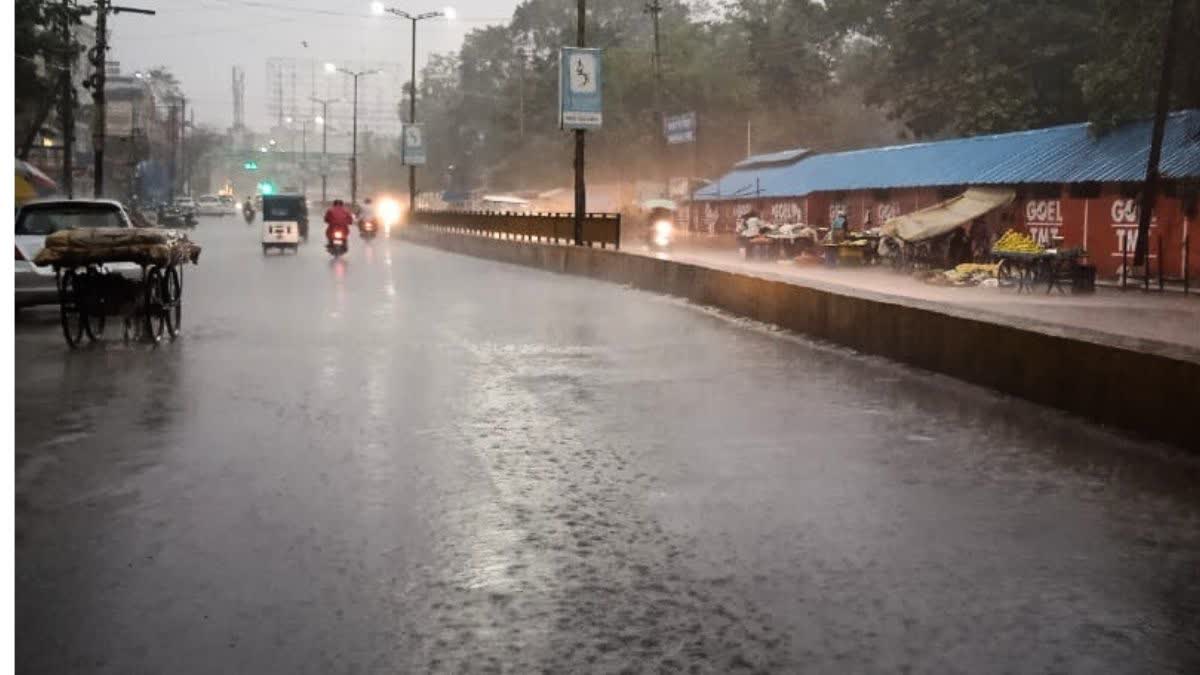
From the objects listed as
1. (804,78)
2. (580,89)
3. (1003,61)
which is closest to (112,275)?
(580,89)

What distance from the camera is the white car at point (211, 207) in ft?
352

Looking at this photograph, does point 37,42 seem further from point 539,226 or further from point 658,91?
point 658,91

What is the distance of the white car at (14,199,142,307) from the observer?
1786cm

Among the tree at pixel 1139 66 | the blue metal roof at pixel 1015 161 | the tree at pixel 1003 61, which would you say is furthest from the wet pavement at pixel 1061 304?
the tree at pixel 1003 61

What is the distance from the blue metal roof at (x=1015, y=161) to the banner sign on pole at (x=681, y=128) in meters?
14.4

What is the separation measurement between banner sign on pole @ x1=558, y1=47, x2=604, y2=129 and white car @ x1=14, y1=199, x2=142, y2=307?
16237mm

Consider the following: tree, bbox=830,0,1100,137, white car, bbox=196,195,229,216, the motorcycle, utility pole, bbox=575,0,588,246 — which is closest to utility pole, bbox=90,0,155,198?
the motorcycle

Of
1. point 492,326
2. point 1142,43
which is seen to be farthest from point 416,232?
point 492,326

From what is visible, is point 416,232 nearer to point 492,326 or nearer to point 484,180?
point 492,326

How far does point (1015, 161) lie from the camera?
37.0 m

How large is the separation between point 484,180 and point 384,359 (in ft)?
365

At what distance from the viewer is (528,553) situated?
6.18 meters

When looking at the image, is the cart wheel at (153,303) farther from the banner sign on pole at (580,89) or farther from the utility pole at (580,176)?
the utility pole at (580,176)

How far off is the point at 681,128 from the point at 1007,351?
58.3 m
